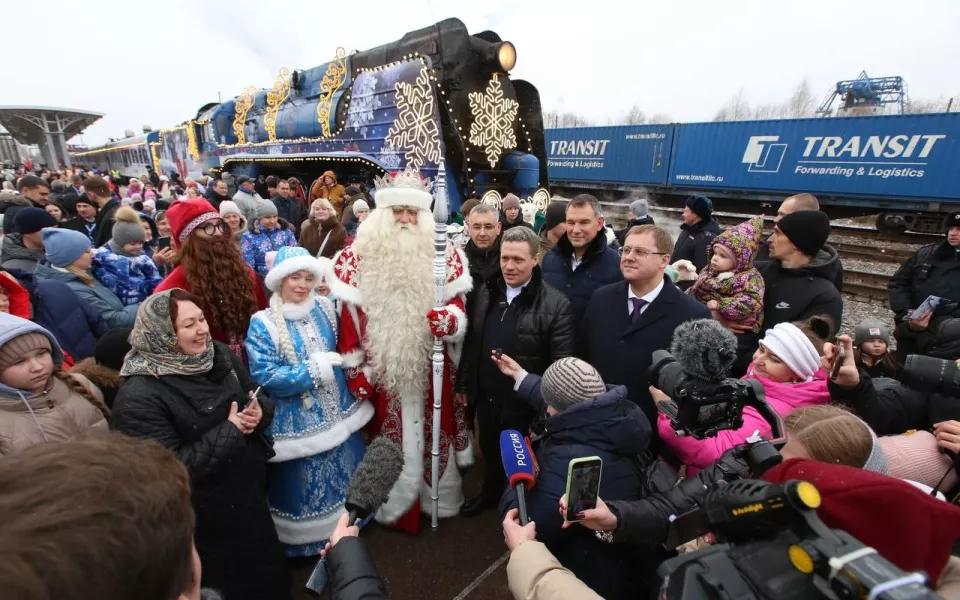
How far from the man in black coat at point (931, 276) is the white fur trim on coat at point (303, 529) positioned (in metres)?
5.05

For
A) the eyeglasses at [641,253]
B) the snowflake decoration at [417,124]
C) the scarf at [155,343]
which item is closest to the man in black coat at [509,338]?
the eyeglasses at [641,253]

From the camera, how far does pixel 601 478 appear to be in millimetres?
1439

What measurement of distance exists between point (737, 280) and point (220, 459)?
3.00m

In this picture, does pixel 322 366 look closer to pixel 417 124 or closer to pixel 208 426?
pixel 208 426

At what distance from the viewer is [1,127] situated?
31531mm

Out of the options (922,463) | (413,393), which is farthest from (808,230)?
(413,393)

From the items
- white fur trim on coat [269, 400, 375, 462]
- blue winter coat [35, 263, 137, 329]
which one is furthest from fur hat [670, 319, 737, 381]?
blue winter coat [35, 263, 137, 329]

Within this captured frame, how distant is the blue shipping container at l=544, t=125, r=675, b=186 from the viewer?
55.3 ft

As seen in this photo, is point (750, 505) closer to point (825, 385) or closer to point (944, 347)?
point (825, 385)

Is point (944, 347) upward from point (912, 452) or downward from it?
upward

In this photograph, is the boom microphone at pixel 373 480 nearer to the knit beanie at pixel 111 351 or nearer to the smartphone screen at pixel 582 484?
the smartphone screen at pixel 582 484

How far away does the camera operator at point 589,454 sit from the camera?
1.49 meters

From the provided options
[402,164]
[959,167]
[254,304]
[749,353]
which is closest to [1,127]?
[402,164]

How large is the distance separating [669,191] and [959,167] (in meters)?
7.79
